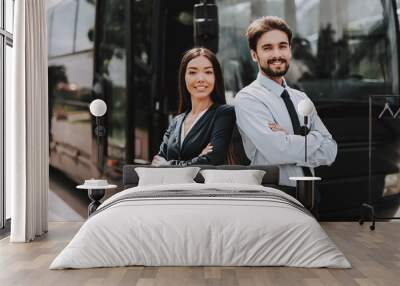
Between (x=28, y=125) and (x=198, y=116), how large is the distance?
204 cm

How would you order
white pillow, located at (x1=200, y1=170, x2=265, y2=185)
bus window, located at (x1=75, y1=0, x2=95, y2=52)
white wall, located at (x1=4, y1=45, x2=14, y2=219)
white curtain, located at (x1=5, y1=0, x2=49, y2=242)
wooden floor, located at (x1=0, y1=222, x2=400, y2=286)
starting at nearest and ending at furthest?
wooden floor, located at (x1=0, y1=222, x2=400, y2=286) → white curtain, located at (x1=5, y1=0, x2=49, y2=242) → white pillow, located at (x1=200, y1=170, x2=265, y2=185) → white wall, located at (x1=4, y1=45, x2=14, y2=219) → bus window, located at (x1=75, y1=0, x2=95, y2=52)

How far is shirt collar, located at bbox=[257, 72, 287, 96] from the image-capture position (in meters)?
7.38

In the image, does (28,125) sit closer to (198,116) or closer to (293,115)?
(198,116)

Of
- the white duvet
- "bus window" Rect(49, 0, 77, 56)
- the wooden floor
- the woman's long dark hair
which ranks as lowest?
the wooden floor

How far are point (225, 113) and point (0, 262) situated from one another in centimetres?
330

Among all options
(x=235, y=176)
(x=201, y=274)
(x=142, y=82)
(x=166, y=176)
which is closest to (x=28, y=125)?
(x=166, y=176)

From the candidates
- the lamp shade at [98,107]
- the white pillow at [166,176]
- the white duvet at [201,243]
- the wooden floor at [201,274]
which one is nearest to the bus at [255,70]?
the lamp shade at [98,107]

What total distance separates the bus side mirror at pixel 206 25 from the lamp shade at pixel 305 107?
1.22 metres

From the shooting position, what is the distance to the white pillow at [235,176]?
259 inches

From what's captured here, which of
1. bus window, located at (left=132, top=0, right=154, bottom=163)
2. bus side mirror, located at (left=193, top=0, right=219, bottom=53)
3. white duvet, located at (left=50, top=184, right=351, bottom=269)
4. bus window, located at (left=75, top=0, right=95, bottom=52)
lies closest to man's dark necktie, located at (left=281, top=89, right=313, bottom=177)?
bus side mirror, located at (left=193, top=0, right=219, bottom=53)

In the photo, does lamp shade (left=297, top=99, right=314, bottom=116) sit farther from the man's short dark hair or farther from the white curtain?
the white curtain

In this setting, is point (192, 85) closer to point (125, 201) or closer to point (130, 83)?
point (130, 83)

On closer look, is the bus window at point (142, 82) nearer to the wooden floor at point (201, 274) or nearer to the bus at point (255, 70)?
the bus at point (255, 70)

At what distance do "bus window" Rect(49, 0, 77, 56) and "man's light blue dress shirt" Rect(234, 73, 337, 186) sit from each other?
217 centimetres
